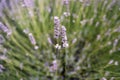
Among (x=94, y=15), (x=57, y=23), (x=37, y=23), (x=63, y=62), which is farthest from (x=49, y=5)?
(x=57, y=23)

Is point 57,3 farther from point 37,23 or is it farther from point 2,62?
point 2,62

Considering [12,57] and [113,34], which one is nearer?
[12,57]

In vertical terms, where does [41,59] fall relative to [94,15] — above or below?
below

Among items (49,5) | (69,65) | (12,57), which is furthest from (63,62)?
(49,5)

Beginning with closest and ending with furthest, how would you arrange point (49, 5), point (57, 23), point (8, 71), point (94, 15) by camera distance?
point (57, 23) → point (8, 71) → point (94, 15) → point (49, 5)

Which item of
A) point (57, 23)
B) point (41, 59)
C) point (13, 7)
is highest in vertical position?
point (13, 7)

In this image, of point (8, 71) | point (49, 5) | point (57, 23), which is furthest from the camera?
point (49, 5)
